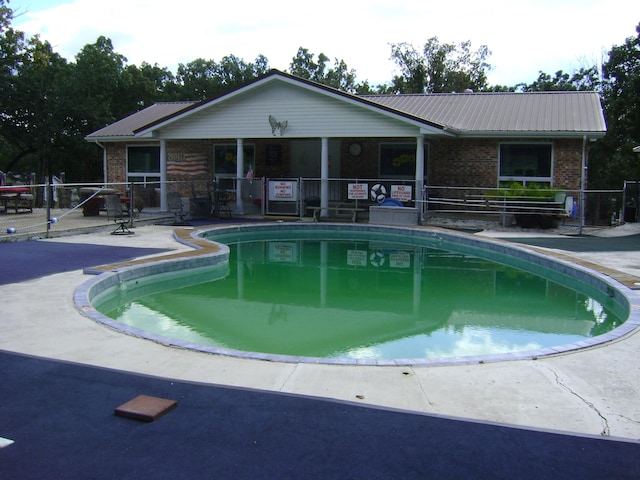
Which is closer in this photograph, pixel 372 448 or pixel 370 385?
pixel 372 448

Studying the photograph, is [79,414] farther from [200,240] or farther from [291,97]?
[291,97]

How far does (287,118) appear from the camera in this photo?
17.8 metres

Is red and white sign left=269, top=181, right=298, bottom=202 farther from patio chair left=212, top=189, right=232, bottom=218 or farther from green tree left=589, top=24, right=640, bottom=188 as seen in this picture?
green tree left=589, top=24, right=640, bottom=188

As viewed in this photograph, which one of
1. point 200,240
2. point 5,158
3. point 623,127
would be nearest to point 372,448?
point 200,240

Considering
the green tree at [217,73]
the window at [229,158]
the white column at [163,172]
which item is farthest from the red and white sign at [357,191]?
the green tree at [217,73]

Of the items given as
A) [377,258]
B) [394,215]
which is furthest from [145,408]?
[394,215]

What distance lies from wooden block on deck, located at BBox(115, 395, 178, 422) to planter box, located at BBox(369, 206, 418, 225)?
13537mm

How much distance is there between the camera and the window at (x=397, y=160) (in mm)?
19436

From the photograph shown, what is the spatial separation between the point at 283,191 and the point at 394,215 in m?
3.67

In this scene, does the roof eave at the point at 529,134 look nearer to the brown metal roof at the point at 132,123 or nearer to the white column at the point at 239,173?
the white column at the point at 239,173

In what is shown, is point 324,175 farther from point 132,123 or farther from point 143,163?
point 132,123

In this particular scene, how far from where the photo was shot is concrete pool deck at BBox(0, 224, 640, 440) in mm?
3859

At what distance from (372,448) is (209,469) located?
92 centimetres

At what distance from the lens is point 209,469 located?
306 cm
